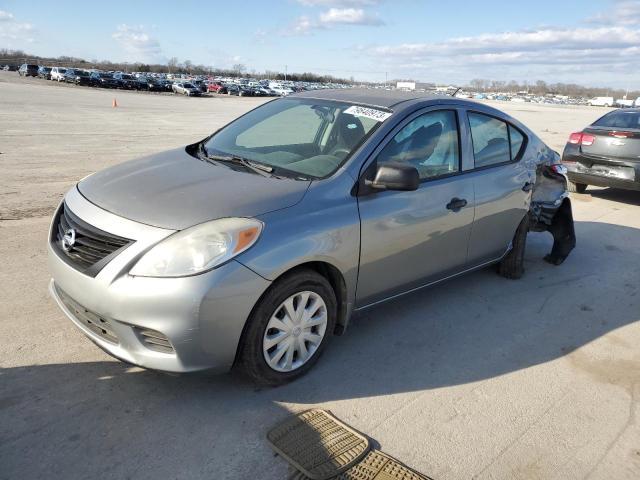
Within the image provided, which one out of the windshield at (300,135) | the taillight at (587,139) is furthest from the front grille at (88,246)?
the taillight at (587,139)

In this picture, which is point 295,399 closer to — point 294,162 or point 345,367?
point 345,367

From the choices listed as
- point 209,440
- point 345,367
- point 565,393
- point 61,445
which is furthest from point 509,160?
point 61,445

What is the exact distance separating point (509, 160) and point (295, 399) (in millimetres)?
2946

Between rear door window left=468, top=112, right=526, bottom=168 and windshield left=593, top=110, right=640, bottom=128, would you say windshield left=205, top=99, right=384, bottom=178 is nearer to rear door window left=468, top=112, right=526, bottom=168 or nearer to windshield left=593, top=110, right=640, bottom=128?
rear door window left=468, top=112, right=526, bottom=168

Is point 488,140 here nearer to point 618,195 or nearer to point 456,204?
point 456,204

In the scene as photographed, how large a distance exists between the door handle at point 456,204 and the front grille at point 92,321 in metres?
2.47

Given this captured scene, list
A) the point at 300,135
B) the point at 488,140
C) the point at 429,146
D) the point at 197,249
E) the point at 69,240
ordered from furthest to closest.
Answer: the point at 488,140
the point at 300,135
the point at 429,146
the point at 69,240
the point at 197,249

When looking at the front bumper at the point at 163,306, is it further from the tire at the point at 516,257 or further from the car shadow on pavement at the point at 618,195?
the car shadow on pavement at the point at 618,195

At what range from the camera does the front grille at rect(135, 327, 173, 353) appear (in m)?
2.66

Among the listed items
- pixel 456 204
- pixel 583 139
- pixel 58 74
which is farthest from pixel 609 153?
pixel 58 74

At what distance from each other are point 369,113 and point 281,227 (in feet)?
4.44

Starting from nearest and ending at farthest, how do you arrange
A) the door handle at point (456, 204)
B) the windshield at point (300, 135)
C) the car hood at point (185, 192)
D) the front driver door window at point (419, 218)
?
the car hood at point (185, 192), the front driver door window at point (419, 218), the windshield at point (300, 135), the door handle at point (456, 204)

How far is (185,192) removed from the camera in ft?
10.1

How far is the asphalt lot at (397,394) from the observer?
2582mm
